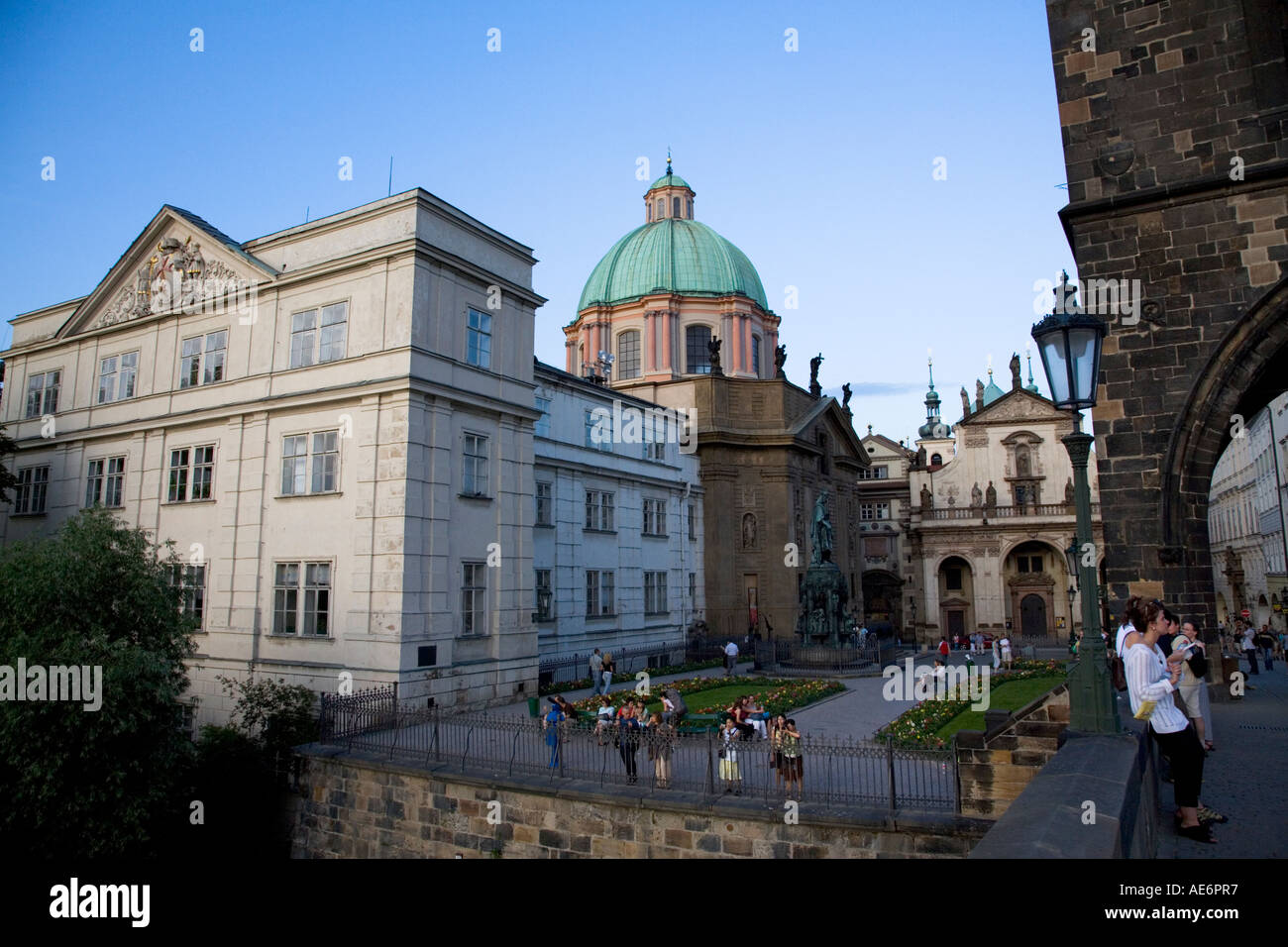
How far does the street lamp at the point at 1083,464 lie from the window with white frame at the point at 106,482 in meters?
27.3

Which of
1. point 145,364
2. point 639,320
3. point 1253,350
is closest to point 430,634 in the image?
point 145,364

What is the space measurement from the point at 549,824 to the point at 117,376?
2218cm

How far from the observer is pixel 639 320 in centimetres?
4991

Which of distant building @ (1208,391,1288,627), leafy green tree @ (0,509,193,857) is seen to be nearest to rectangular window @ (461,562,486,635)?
leafy green tree @ (0,509,193,857)

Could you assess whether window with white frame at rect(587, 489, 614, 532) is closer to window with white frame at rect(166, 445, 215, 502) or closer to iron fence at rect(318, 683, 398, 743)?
window with white frame at rect(166, 445, 215, 502)

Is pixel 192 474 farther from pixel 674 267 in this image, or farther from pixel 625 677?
pixel 674 267

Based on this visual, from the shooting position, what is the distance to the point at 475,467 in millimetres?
23031

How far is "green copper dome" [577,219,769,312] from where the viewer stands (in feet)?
166

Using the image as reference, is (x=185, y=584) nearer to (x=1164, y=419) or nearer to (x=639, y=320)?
(x=1164, y=419)

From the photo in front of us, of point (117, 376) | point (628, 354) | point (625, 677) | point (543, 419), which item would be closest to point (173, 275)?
point (117, 376)

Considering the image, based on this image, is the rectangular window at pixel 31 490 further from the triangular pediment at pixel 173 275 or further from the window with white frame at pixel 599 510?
the window with white frame at pixel 599 510

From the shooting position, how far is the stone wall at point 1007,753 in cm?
1013

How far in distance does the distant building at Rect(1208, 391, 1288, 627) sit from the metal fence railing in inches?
1056

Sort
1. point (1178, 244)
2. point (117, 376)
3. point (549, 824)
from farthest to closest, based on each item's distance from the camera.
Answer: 1. point (117, 376)
2. point (549, 824)
3. point (1178, 244)
